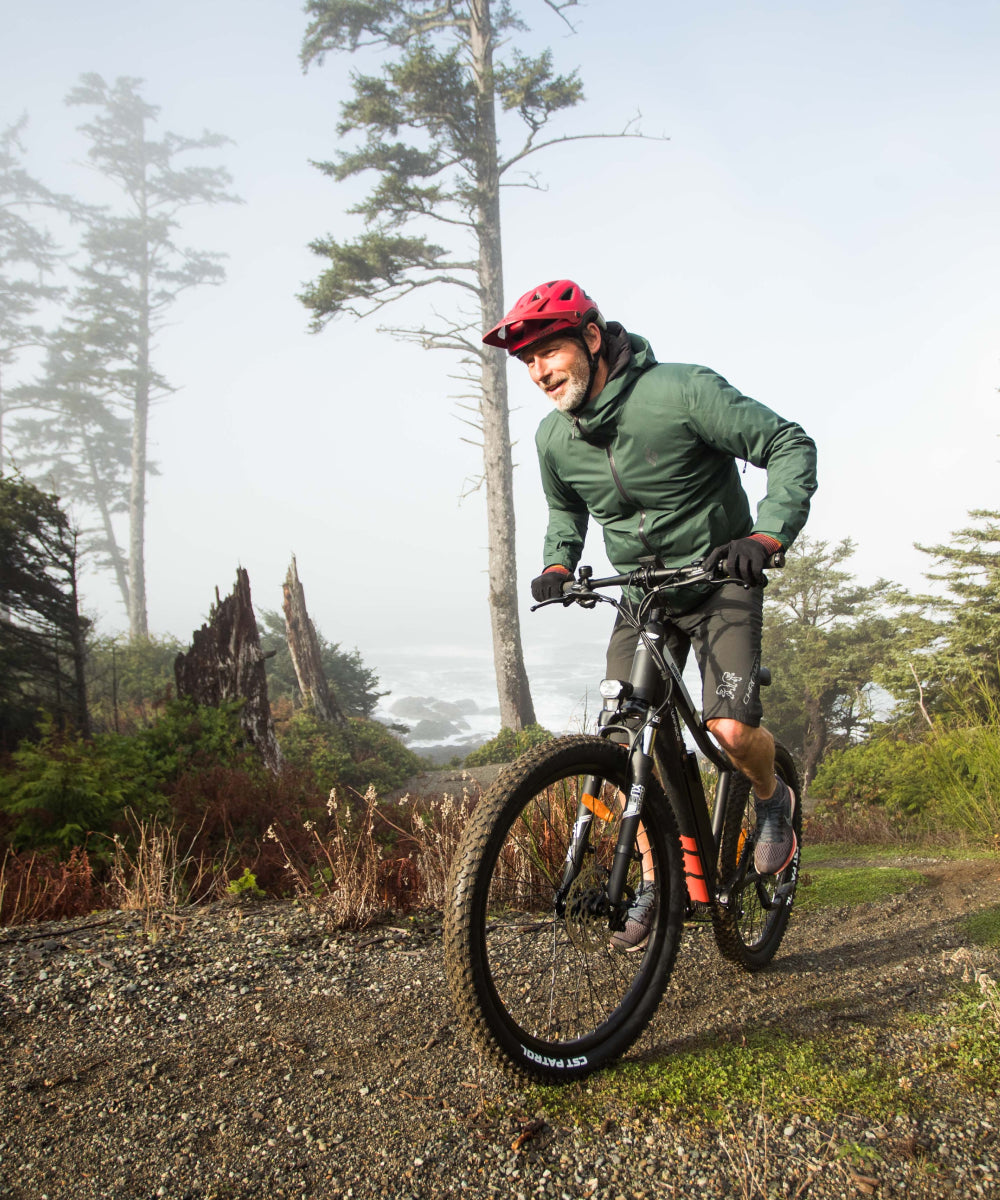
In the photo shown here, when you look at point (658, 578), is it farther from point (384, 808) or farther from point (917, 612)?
point (917, 612)

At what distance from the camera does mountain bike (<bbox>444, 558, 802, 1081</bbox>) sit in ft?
7.14

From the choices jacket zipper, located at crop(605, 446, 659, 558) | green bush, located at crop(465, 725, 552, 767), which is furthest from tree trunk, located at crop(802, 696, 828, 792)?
jacket zipper, located at crop(605, 446, 659, 558)

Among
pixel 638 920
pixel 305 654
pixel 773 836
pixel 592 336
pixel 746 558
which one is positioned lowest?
pixel 638 920

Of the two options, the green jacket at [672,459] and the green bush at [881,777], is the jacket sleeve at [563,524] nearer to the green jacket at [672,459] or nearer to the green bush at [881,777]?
the green jacket at [672,459]

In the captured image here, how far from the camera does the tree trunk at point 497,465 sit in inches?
709

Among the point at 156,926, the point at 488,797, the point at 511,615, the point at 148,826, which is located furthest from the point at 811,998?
the point at 511,615

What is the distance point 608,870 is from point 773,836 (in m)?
1.15

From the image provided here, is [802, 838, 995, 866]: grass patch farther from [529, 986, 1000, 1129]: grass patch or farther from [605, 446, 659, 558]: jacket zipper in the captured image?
[605, 446, 659, 558]: jacket zipper

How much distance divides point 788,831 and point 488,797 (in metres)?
1.69

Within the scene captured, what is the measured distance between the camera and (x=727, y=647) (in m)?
2.80

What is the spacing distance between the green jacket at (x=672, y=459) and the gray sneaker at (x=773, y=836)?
1.00m


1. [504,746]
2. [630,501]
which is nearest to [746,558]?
[630,501]

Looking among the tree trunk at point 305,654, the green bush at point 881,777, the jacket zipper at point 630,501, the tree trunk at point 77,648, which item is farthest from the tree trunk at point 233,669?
the jacket zipper at point 630,501

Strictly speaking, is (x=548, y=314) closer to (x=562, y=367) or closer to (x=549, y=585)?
(x=562, y=367)
